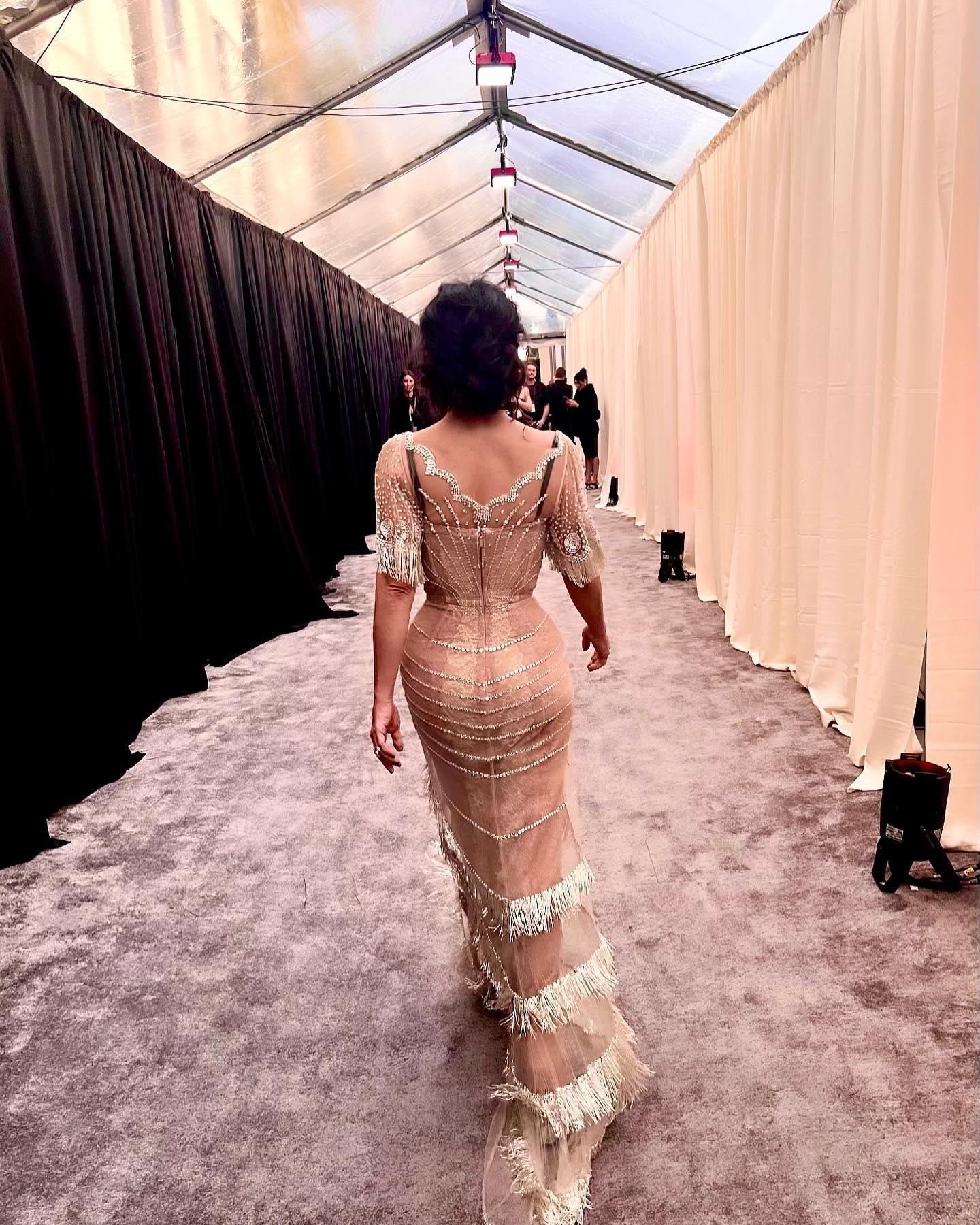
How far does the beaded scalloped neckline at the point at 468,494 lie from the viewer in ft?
4.86

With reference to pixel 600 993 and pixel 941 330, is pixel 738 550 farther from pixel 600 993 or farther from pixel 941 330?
pixel 600 993

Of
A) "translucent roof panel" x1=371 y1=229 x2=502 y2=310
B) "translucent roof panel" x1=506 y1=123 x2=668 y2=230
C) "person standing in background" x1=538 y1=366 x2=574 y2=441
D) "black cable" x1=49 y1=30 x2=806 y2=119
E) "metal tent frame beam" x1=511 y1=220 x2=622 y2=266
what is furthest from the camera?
"translucent roof panel" x1=371 y1=229 x2=502 y2=310

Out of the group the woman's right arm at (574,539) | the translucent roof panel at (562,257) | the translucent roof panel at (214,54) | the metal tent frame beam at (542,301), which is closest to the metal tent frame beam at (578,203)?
the translucent roof panel at (562,257)

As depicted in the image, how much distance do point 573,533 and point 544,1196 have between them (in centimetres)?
109

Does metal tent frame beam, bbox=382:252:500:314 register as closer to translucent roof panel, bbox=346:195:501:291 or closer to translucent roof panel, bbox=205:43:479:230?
translucent roof panel, bbox=346:195:501:291

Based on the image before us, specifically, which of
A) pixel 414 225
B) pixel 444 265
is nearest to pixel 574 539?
pixel 414 225

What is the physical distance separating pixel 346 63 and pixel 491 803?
448 centimetres

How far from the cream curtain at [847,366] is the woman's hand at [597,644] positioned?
3.82 ft

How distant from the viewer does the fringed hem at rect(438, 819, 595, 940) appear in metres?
1.53

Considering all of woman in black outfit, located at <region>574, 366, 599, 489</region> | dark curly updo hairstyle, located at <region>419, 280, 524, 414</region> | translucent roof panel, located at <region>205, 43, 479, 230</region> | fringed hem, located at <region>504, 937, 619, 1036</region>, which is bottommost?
woman in black outfit, located at <region>574, 366, 599, 489</region>

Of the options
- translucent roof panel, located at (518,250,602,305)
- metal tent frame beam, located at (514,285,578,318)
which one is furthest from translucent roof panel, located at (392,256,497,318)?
metal tent frame beam, located at (514,285,578,318)

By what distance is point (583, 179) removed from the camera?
7.32m

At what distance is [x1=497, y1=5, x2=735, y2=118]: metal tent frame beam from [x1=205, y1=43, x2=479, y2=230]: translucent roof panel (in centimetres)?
42

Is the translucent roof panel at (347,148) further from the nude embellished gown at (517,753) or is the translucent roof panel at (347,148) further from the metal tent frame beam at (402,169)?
the nude embellished gown at (517,753)
